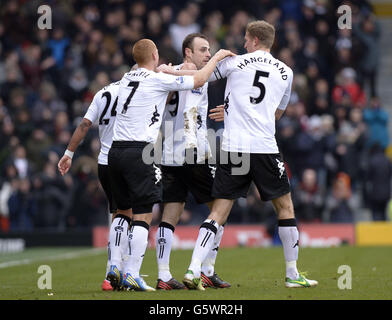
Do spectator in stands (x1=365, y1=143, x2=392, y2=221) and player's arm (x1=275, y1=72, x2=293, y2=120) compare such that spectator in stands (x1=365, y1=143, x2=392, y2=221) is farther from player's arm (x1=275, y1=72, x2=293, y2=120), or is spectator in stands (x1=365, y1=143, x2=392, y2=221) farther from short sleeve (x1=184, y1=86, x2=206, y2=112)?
short sleeve (x1=184, y1=86, x2=206, y2=112)

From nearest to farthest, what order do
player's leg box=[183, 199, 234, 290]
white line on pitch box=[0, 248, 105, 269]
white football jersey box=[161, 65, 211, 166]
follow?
player's leg box=[183, 199, 234, 290]
white football jersey box=[161, 65, 211, 166]
white line on pitch box=[0, 248, 105, 269]

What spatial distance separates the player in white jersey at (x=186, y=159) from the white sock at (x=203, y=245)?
2.13 feet

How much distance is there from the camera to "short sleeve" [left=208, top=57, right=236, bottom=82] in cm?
991

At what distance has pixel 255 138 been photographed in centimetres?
979

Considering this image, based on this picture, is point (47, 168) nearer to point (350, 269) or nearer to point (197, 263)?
point (350, 269)

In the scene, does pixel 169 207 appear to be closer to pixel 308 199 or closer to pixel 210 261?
pixel 210 261

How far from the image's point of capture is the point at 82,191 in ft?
69.5

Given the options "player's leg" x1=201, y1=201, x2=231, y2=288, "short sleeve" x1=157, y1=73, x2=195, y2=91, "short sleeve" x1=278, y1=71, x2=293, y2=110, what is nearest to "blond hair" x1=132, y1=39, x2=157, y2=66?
"short sleeve" x1=157, y1=73, x2=195, y2=91

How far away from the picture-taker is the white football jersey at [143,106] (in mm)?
9789

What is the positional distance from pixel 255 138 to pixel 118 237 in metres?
1.86

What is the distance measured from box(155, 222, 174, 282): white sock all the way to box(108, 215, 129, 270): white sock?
1.33ft
